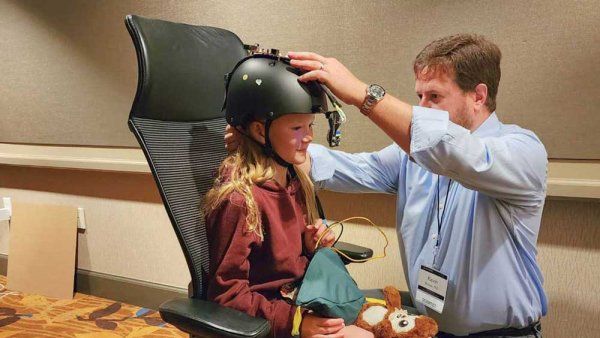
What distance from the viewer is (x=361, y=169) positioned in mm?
1602

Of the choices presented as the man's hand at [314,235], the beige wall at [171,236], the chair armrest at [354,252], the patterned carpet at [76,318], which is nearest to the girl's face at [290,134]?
the man's hand at [314,235]

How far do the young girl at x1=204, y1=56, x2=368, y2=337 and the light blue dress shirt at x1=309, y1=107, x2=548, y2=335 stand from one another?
300mm

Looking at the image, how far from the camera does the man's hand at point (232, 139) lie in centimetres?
123

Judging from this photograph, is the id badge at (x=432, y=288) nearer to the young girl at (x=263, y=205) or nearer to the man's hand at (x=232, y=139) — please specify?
the young girl at (x=263, y=205)

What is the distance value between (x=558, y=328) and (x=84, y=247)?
98.5 inches

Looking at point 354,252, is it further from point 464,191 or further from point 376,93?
point 376,93

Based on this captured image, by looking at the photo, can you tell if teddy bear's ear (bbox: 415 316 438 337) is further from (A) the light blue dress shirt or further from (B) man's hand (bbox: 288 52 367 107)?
(B) man's hand (bbox: 288 52 367 107)

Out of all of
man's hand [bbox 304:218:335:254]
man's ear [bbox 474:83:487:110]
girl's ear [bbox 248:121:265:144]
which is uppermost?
man's ear [bbox 474:83:487:110]

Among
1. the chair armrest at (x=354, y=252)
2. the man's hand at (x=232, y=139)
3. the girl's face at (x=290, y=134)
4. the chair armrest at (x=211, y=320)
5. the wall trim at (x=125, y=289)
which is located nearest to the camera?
the chair armrest at (x=211, y=320)

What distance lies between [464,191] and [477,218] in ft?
0.32

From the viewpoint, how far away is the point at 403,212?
4.80 ft

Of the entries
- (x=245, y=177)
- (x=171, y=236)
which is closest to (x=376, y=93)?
(x=245, y=177)

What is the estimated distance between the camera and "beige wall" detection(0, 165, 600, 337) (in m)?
1.65

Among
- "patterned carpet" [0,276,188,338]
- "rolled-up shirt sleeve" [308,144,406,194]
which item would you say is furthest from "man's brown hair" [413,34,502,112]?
"patterned carpet" [0,276,188,338]
